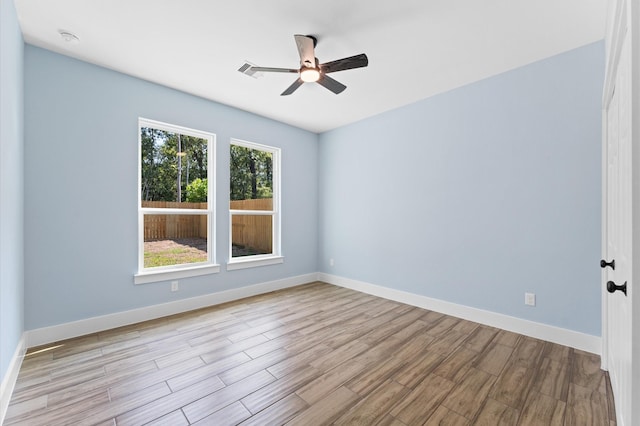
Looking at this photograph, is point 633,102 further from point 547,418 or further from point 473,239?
point 473,239

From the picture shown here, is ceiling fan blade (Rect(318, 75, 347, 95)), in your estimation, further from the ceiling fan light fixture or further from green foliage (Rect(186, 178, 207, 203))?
green foliage (Rect(186, 178, 207, 203))

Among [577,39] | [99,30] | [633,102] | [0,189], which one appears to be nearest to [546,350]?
[633,102]

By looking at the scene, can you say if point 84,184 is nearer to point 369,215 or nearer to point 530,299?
point 369,215

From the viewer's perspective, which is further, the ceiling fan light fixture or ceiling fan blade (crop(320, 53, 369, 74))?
the ceiling fan light fixture

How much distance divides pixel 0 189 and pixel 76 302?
149 centimetres

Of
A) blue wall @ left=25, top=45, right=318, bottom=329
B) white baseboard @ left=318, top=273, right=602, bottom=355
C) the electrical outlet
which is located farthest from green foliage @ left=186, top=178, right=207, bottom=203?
the electrical outlet

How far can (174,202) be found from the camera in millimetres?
3562

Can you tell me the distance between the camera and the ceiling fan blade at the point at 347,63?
2.24 meters

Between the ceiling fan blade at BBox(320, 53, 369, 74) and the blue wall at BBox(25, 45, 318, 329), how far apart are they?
2066 millimetres

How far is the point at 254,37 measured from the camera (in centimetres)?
246

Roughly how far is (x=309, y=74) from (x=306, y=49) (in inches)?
8.0

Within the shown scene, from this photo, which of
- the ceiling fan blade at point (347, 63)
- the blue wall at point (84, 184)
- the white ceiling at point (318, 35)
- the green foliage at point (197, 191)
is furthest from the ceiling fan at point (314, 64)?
the green foliage at point (197, 191)

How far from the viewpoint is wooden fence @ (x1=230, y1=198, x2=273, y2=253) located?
4207mm

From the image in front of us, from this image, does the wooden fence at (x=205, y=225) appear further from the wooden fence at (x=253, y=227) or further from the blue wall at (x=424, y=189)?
the blue wall at (x=424, y=189)
